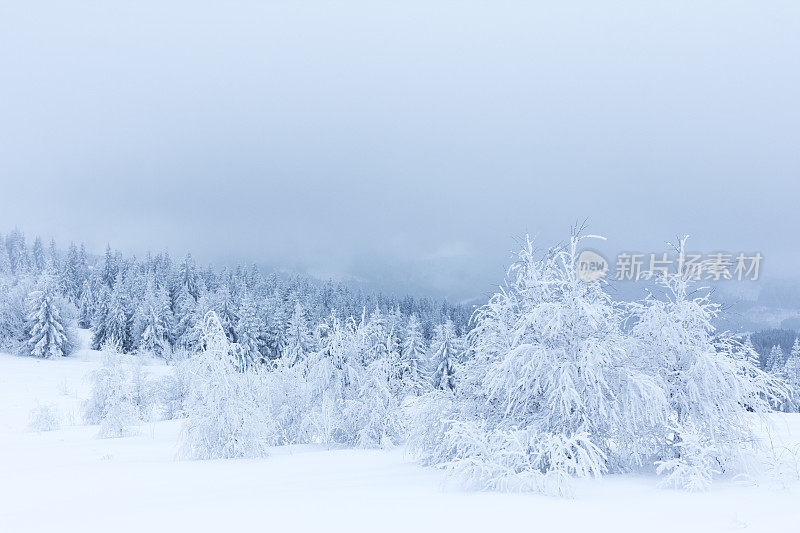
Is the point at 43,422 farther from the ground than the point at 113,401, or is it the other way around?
the point at 113,401

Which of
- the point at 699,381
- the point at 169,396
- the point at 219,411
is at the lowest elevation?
the point at 169,396

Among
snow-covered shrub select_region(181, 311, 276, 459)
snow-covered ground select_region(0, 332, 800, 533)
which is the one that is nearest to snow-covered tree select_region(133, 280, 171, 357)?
snow-covered shrub select_region(181, 311, 276, 459)

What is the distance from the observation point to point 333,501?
288 inches

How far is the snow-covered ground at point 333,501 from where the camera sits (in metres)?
6.14

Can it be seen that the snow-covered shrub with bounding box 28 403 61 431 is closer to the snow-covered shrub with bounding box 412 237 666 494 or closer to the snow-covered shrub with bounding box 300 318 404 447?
the snow-covered shrub with bounding box 300 318 404 447

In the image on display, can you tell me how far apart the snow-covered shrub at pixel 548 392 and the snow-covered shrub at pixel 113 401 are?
57.2 feet

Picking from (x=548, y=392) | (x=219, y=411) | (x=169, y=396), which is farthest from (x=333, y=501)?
(x=169, y=396)

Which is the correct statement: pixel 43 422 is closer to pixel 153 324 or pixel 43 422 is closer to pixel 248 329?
pixel 248 329

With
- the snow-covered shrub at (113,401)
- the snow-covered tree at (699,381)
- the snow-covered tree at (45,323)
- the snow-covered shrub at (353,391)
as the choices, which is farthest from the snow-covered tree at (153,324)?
the snow-covered tree at (699,381)

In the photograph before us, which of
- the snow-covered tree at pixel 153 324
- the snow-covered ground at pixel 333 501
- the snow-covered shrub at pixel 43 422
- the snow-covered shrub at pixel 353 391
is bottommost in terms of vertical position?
the snow-covered tree at pixel 153 324

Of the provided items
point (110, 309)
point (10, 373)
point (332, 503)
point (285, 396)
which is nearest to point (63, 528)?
point (332, 503)

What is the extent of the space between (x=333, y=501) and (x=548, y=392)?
4193mm

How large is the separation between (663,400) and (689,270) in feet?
11.2

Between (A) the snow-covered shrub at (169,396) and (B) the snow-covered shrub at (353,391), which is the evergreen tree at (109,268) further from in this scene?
(B) the snow-covered shrub at (353,391)
